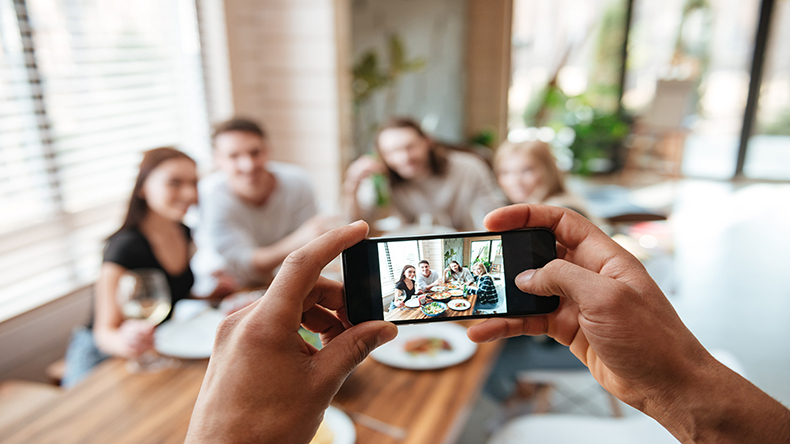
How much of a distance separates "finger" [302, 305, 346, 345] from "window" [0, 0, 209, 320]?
1813 mm

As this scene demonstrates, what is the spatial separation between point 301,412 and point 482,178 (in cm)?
234

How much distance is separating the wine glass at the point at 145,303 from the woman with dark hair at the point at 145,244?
0.83 feet

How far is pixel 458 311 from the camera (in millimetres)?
729

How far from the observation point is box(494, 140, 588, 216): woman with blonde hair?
2242 mm

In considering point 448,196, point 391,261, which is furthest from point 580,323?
point 448,196

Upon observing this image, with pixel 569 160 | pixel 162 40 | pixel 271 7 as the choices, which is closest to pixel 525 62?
pixel 569 160

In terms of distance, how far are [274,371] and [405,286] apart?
24 centimetres

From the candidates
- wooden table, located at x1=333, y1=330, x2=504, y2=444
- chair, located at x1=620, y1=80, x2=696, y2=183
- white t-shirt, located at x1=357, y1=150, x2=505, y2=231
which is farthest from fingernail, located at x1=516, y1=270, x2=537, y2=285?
chair, located at x1=620, y1=80, x2=696, y2=183

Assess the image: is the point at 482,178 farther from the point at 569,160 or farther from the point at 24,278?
the point at 569,160

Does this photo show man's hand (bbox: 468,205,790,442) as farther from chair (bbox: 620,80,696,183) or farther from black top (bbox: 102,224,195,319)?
chair (bbox: 620,80,696,183)

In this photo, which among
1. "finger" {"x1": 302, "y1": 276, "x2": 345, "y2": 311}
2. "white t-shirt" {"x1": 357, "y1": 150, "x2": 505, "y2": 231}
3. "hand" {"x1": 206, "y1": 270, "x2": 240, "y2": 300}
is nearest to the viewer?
"finger" {"x1": 302, "y1": 276, "x2": 345, "y2": 311}

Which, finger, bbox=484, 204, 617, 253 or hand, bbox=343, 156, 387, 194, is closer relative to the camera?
finger, bbox=484, 204, 617, 253

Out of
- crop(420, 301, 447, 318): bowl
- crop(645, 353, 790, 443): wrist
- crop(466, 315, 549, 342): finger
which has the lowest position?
crop(645, 353, 790, 443): wrist

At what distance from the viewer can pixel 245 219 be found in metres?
2.22
